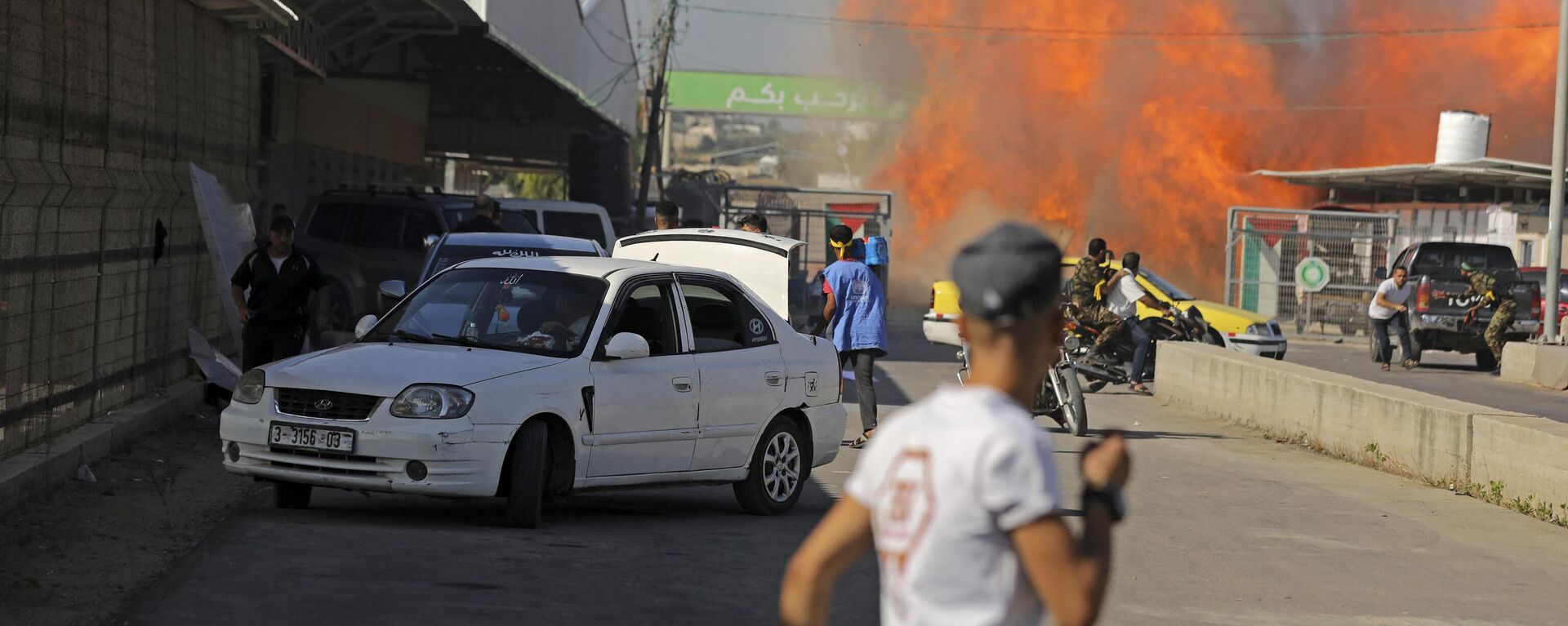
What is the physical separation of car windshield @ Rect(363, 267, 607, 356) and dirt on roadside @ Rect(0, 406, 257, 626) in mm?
1395

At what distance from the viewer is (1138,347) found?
19.1 m

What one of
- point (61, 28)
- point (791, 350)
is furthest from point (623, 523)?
point (61, 28)

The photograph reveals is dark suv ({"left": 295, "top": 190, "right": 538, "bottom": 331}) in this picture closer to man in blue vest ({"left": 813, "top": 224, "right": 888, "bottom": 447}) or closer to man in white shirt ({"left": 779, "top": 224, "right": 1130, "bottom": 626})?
man in blue vest ({"left": 813, "top": 224, "right": 888, "bottom": 447})

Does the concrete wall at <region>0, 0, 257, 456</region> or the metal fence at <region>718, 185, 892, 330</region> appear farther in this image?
the metal fence at <region>718, 185, 892, 330</region>

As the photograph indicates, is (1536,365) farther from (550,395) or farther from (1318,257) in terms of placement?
(550,395)

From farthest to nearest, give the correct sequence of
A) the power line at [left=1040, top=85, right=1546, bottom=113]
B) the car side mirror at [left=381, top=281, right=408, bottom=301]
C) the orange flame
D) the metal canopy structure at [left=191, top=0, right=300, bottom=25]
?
the power line at [left=1040, top=85, right=1546, bottom=113] < the orange flame < the metal canopy structure at [left=191, top=0, right=300, bottom=25] < the car side mirror at [left=381, top=281, right=408, bottom=301]

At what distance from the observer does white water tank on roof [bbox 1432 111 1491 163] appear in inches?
1540

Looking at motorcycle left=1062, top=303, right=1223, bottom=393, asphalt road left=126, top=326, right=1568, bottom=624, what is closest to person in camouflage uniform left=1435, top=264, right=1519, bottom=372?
motorcycle left=1062, top=303, right=1223, bottom=393

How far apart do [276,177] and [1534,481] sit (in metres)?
22.4

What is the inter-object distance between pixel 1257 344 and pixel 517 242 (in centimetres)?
1174

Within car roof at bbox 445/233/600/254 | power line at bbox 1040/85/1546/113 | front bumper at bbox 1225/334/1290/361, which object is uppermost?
power line at bbox 1040/85/1546/113

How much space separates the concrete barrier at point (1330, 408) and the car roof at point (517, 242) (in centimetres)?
629

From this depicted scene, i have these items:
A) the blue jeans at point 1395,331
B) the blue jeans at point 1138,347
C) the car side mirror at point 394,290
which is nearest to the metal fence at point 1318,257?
the blue jeans at point 1395,331

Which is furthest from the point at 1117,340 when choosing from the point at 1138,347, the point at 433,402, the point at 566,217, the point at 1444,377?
the point at 433,402
